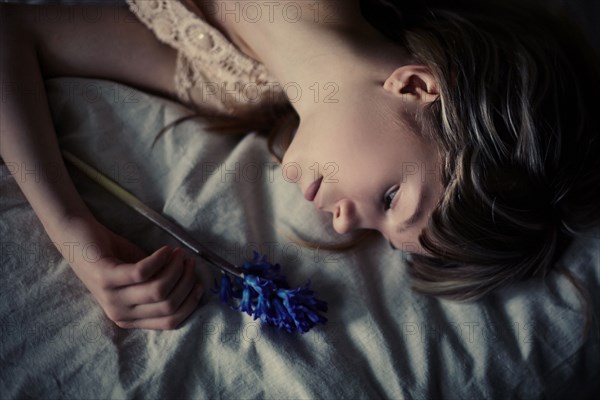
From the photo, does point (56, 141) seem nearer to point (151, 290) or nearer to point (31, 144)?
point (31, 144)

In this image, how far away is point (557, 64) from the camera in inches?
35.0

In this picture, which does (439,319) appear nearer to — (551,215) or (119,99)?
(551,215)

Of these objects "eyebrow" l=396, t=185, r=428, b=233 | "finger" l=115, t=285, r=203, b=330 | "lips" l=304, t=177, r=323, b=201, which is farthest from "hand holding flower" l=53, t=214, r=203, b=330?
"eyebrow" l=396, t=185, r=428, b=233

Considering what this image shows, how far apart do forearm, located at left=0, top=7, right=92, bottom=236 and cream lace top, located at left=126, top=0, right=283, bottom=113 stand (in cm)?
22

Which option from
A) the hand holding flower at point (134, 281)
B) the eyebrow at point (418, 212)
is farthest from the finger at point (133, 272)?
the eyebrow at point (418, 212)

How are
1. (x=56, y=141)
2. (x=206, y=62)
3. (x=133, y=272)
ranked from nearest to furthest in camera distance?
(x=133, y=272), (x=56, y=141), (x=206, y=62)

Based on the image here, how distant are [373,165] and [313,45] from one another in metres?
0.25

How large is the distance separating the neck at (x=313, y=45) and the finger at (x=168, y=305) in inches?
13.0

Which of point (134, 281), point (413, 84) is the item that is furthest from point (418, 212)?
point (134, 281)

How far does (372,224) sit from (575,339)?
0.38m

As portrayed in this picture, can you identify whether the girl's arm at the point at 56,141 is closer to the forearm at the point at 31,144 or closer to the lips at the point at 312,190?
the forearm at the point at 31,144

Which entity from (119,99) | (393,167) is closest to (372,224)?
(393,167)

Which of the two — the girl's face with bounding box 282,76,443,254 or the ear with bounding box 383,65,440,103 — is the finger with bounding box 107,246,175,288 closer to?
the girl's face with bounding box 282,76,443,254

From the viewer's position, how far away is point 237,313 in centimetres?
85
